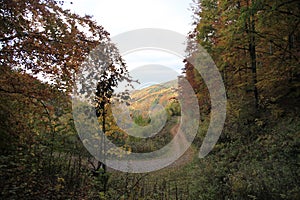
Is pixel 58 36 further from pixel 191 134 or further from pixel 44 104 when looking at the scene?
pixel 191 134

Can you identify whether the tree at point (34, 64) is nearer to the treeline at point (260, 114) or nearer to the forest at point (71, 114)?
the forest at point (71, 114)

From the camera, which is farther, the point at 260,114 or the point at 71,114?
the point at 260,114

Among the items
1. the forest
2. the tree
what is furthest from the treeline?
the tree

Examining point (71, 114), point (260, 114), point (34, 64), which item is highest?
point (34, 64)

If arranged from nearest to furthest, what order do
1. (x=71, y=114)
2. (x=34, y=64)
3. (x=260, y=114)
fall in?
1. (x=34, y=64)
2. (x=71, y=114)
3. (x=260, y=114)

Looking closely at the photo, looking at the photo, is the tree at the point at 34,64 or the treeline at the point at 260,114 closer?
the tree at the point at 34,64

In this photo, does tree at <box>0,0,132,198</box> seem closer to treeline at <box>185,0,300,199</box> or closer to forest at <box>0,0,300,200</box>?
forest at <box>0,0,300,200</box>

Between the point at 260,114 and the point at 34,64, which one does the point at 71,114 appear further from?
the point at 260,114

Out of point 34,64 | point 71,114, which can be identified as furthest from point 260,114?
point 34,64

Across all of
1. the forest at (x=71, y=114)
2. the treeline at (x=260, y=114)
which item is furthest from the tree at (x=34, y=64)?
the treeline at (x=260, y=114)

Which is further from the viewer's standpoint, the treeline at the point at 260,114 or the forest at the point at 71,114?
the treeline at the point at 260,114

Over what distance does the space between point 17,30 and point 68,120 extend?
9.28 ft

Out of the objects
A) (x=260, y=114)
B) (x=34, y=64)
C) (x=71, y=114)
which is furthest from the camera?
(x=260, y=114)

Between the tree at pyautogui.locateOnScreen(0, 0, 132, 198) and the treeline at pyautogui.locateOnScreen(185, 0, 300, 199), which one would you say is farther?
the treeline at pyautogui.locateOnScreen(185, 0, 300, 199)
